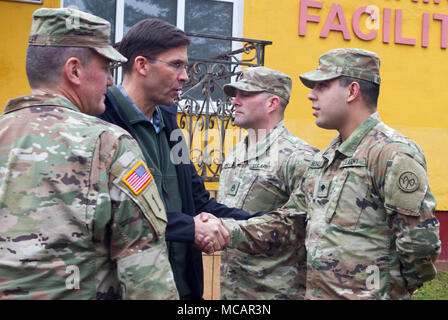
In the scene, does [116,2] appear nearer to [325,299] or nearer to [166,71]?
[166,71]

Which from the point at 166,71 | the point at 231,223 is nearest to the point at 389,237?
the point at 231,223

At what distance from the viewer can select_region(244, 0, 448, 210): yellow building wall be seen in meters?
7.38

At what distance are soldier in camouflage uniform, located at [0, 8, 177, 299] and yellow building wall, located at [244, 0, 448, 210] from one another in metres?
5.53

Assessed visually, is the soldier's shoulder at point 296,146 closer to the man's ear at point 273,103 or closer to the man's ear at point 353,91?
the man's ear at point 273,103

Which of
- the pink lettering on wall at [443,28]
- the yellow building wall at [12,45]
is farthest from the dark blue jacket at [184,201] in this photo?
the pink lettering on wall at [443,28]

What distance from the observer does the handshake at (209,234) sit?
3033mm

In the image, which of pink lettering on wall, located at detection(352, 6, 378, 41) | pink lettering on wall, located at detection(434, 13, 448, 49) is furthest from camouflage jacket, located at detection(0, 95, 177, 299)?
pink lettering on wall, located at detection(434, 13, 448, 49)

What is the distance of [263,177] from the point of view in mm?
3859

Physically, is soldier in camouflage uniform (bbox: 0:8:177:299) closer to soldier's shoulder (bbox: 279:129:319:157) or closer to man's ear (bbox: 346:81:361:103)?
man's ear (bbox: 346:81:361:103)

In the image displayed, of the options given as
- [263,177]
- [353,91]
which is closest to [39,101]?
[353,91]

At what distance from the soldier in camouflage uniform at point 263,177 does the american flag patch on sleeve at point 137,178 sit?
1838mm

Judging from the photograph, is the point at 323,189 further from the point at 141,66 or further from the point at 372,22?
the point at 372,22

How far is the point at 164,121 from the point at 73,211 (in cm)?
135
